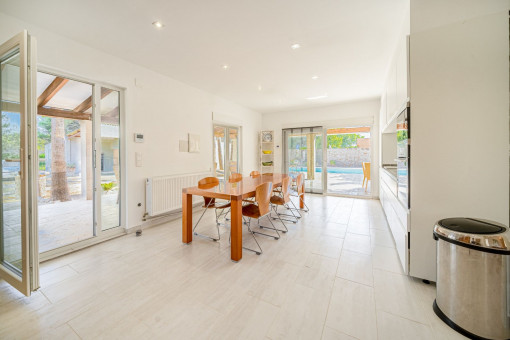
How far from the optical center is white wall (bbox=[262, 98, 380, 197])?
5.58m

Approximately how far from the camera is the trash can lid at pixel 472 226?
1371 millimetres

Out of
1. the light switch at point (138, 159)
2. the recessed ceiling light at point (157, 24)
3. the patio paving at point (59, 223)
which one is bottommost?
the patio paving at point (59, 223)

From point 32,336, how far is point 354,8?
151 inches

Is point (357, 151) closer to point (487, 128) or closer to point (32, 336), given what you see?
point (487, 128)

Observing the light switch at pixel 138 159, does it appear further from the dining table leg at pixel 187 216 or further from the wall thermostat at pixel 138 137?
the dining table leg at pixel 187 216

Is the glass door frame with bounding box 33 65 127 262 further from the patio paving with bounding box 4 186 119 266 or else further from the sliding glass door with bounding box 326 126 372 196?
the sliding glass door with bounding box 326 126 372 196

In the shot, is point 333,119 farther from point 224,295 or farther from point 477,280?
point 224,295

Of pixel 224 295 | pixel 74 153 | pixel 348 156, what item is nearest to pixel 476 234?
pixel 224 295

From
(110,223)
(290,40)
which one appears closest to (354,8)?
(290,40)

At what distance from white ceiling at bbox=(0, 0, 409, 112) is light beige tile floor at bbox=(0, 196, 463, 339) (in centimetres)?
271

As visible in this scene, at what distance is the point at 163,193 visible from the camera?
3617 mm

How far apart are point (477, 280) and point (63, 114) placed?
571 centimetres

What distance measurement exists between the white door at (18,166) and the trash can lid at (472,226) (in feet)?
11.0

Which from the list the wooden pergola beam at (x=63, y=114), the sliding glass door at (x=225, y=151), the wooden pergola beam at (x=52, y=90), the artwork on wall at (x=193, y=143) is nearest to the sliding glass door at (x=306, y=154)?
the sliding glass door at (x=225, y=151)
